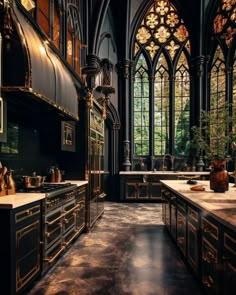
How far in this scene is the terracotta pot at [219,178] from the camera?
3393 millimetres

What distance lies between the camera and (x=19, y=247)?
2.45 meters

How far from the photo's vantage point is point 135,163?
9203 mm

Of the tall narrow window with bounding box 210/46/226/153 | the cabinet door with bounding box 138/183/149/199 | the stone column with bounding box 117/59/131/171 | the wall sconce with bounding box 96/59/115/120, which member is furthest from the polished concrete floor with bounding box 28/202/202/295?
the tall narrow window with bounding box 210/46/226/153

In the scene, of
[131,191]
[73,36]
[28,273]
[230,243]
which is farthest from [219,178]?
[131,191]

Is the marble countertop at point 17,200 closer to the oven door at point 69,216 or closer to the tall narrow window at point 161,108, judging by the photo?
the oven door at point 69,216

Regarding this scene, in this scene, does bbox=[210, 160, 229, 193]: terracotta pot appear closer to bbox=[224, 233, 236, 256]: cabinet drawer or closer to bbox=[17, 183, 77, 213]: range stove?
bbox=[224, 233, 236, 256]: cabinet drawer

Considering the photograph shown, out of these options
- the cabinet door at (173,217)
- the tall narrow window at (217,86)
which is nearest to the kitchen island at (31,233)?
the cabinet door at (173,217)

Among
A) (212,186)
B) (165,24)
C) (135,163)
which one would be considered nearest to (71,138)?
(212,186)

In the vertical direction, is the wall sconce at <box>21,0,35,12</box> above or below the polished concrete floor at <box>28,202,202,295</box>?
above

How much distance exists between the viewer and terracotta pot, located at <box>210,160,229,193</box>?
3.39m

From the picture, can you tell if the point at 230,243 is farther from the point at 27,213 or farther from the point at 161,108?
the point at 161,108

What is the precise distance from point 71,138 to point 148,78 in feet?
16.9

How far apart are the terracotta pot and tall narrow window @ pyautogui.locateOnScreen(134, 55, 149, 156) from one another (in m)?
5.84

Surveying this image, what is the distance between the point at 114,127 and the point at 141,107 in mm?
1160
